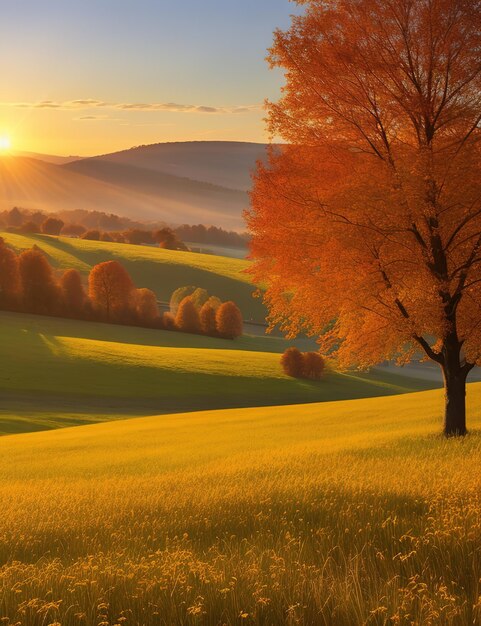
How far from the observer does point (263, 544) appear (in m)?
8.66

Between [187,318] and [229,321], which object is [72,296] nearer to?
[187,318]

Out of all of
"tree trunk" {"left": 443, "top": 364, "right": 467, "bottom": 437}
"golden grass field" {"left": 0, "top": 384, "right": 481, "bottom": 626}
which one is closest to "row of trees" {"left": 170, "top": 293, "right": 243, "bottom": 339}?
"tree trunk" {"left": 443, "top": 364, "right": 467, "bottom": 437}

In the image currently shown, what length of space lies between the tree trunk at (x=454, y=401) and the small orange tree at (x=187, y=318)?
3495 inches

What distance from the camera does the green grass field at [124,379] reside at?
63628 millimetres

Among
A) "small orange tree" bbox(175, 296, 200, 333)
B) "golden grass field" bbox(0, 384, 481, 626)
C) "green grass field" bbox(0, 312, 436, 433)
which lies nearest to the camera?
"golden grass field" bbox(0, 384, 481, 626)

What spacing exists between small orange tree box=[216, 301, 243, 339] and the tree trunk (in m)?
87.4

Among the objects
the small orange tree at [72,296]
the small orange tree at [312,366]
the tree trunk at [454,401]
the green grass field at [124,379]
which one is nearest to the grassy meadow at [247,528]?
the tree trunk at [454,401]

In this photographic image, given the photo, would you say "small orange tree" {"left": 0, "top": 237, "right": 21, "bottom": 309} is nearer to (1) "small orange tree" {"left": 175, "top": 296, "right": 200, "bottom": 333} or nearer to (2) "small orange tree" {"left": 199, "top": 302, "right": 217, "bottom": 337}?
(1) "small orange tree" {"left": 175, "top": 296, "right": 200, "bottom": 333}

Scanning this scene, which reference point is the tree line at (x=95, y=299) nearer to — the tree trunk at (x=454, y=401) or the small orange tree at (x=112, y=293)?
the small orange tree at (x=112, y=293)

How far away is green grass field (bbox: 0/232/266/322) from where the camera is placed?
147625 millimetres

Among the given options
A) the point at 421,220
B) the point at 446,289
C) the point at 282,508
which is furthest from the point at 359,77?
the point at 282,508

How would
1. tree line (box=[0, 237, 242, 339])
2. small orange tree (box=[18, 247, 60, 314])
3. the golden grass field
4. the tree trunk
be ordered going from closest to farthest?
the golden grass field, the tree trunk, small orange tree (box=[18, 247, 60, 314]), tree line (box=[0, 237, 242, 339])

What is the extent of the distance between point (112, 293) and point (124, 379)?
34.7m

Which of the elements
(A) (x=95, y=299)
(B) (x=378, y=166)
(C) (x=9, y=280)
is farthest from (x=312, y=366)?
(B) (x=378, y=166)
